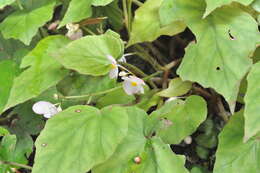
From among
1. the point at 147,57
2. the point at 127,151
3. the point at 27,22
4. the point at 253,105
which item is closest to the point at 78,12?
the point at 27,22

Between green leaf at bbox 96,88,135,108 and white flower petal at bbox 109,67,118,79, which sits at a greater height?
white flower petal at bbox 109,67,118,79

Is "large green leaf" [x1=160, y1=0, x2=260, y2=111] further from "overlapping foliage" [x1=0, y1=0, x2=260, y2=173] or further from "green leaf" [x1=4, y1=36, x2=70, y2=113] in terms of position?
A: "green leaf" [x1=4, y1=36, x2=70, y2=113]

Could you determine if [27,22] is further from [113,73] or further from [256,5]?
[256,5]

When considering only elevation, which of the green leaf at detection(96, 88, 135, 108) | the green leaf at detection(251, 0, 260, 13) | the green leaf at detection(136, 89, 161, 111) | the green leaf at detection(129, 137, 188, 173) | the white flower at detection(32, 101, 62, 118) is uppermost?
the green leaf at detection(251, 0, 260, 13)

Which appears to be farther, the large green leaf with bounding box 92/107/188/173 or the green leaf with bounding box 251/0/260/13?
the green leaf with bounding box 251/0/260/13

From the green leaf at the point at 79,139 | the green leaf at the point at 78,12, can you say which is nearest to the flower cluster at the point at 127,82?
the green leaf at the point at 79,139

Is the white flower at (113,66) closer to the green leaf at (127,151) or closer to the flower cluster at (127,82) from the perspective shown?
the flower cluster at (127,82)

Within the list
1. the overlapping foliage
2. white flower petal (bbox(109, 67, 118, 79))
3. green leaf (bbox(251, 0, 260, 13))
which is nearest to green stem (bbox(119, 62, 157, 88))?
the overlapping foliage
